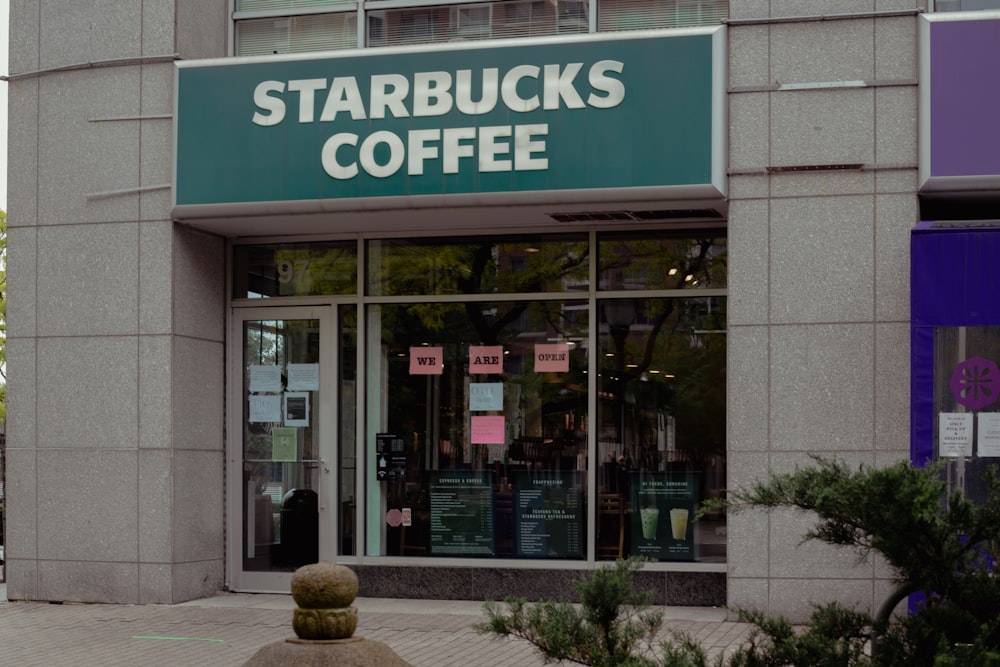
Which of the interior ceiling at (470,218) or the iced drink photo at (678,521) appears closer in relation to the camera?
the interior ceiling at (470,218)

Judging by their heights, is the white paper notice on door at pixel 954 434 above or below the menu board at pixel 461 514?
above

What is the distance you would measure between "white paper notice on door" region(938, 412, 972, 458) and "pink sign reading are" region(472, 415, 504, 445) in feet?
12.6

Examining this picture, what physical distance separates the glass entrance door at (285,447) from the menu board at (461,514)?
0.83 metres

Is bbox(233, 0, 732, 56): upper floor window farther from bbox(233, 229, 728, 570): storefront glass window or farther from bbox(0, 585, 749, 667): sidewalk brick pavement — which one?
bbox(0, 585, 749, 667): sidewalk brick pavement

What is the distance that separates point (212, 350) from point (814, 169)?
5556 millimetres

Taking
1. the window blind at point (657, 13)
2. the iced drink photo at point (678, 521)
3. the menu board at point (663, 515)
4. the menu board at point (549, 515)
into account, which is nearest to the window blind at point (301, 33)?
the window blind at point (657, 13)

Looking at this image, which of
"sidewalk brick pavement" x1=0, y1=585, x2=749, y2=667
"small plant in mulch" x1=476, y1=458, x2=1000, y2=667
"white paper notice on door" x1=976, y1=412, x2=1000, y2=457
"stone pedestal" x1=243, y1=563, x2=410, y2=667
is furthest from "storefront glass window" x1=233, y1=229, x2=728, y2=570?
"stone pedestal" x1=243, y1=563, x2=410, y2=667

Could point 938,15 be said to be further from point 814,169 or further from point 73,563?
point 73,563

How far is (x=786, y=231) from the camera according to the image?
10.1 meters

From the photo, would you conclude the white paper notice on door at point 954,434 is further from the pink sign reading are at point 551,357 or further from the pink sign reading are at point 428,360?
the pink sign reading are at point 428,360

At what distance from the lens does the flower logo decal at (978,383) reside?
9.38m

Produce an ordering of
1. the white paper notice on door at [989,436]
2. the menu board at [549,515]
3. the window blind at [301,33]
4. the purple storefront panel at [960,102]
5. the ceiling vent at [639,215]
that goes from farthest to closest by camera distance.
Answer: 1. the window blind at [301,33]
2. the menu board at [549,515]
3. the ceiling vent at [639,215]
4. the purple storefront panel at [960,102]
5. the white paper notice on door at [989,436]

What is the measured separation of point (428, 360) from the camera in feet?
38.6

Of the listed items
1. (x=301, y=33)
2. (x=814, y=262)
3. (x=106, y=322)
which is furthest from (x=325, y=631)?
(x=301, y=33)
